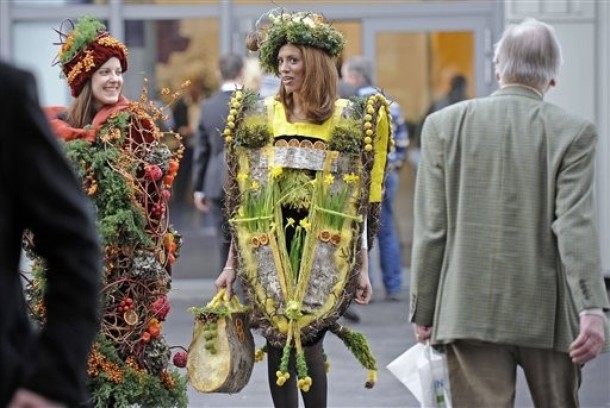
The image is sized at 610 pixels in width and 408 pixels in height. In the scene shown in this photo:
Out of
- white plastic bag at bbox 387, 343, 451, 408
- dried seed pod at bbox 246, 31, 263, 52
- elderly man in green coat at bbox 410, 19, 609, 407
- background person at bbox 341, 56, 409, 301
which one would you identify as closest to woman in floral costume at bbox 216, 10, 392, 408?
dried seed pod at bbox 246, 31, 263, 52

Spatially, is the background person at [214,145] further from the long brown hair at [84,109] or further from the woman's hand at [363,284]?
the long brown hair at [84,109]

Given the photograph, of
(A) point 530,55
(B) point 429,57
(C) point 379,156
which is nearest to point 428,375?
(A) point 530,55

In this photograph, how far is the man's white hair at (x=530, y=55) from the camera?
Result: 199 inches

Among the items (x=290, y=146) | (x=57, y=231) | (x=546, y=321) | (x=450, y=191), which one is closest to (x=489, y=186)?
(x=450, y=191)

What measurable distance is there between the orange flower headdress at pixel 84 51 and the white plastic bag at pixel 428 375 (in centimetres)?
190

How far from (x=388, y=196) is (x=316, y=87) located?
5.47 meters

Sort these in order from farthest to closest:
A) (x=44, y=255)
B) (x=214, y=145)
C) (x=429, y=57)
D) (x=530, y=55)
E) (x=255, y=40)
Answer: (x=429, y=57) → (x=214, y=145) → (x=255, y=40) → (x=530, y=55) → (x=44, y=255)

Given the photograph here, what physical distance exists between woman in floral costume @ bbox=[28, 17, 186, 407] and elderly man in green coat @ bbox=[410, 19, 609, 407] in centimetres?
146

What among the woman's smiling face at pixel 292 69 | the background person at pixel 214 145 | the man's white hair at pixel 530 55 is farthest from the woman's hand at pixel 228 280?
the background person at pixel 214 145

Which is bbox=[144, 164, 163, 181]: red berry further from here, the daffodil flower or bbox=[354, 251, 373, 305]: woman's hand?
bbox=[354, 251, 373, 305]: woman's hand

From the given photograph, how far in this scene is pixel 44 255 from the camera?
2.83 m

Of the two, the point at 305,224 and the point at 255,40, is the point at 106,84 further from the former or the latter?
the point at 305,224

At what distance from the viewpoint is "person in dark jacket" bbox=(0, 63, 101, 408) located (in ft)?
8.91

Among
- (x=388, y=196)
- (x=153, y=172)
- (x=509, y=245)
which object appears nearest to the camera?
(x=509, y=245)
